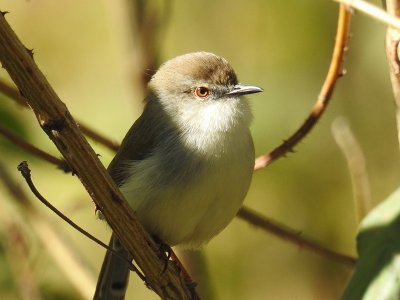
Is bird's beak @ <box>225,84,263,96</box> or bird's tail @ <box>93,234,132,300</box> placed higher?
bird's beak @ <box>225,84,263,96</box>

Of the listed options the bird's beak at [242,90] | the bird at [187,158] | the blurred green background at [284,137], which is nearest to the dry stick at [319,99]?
the bird at [187,158]

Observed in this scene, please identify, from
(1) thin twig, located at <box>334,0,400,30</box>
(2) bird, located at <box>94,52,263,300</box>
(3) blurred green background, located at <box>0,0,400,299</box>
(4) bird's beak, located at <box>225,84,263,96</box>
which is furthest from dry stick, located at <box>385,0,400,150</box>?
(3) blurred green background, located at <box>0,0,400,299</box>

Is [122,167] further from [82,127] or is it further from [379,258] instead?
[379,258]

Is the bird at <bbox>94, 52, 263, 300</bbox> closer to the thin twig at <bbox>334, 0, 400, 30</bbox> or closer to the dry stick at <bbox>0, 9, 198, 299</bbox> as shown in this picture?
the dry stick at <bbox>0, 9, 198, 299</bbox>

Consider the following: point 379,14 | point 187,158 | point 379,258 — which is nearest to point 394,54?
point 379,14

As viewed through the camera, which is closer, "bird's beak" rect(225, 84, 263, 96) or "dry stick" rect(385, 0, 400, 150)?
"dry stick" rect(385, 0, 400, 150)

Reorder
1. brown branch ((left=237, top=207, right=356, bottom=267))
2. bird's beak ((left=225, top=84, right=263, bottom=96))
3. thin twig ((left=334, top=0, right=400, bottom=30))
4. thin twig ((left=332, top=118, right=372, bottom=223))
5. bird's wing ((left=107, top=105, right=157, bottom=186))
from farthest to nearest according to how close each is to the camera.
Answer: bird's beak ((left=225, top=84, right=263, bottom=96)), bird's wing ((left=107, top=105, right=157, bottom=186)), thin twig ((left=332, top=118, right=372, bottom=223)), brown branch ((left=237, top=207, right=356, bottom=267)), thin twig ((left=334, top=0, right=400, bottom=30))

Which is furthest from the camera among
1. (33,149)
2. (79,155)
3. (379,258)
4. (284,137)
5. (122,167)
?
(284,137)
